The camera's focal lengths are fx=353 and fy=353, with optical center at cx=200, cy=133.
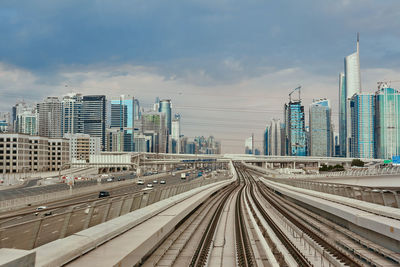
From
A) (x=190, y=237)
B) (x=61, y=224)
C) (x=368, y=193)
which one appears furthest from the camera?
(x=368, y=193)

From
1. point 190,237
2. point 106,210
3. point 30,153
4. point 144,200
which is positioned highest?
point 30,153

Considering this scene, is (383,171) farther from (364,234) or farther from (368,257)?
(368,257)

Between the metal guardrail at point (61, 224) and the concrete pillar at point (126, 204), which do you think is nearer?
the metal guardrail at point (61, 224)

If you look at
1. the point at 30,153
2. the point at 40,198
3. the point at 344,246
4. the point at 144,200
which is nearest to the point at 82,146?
the point at 30,153

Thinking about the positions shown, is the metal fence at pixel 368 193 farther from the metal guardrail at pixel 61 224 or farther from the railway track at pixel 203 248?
the metal guardrail at pixel 61 224

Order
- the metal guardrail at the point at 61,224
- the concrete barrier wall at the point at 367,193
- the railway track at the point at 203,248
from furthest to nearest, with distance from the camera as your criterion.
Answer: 1. the concrete barrier wall at the point at 367,193
2. the railway track at the point at 203,248
3. the metal guardrail at the point at 61,224

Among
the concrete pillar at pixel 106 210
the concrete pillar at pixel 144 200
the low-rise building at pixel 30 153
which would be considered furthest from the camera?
the low-rise building at pixel 30 153

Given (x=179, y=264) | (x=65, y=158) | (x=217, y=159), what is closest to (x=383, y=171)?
(x=179, y=264)

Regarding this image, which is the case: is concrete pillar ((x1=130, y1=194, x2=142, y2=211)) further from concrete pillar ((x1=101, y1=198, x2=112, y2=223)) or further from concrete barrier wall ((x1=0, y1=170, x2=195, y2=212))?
concrete barrier wall ((x1=0, y1=170, x2=195, y2=212))

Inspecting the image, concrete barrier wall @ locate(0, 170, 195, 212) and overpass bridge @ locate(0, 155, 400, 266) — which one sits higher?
overpass bridge @ locate(0, 155, 400, 266)

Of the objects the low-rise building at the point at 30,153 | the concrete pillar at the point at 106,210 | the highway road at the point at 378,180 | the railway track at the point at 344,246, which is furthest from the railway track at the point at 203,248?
the low-rise building at the point at 30,153

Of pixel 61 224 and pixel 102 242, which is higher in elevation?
pixel 61 224

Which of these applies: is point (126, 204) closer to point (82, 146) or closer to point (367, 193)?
point (367, 193)

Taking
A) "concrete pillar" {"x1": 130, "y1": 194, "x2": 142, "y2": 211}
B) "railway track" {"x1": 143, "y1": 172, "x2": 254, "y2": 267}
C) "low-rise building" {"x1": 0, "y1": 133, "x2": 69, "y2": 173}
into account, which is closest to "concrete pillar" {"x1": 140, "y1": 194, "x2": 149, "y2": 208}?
"concrete pillar" {"x1": 130, "y1": 194, "x2": 142, "y2": 211}
